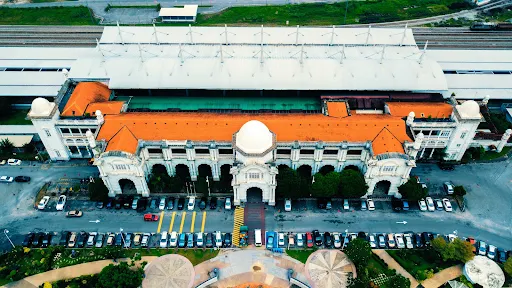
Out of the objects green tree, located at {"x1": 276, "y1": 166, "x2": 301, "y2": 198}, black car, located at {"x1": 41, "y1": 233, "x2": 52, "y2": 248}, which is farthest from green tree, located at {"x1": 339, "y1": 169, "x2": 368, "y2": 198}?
black car, located at {"x1": 41, "y1": 233, "x2": 52, "y2": 248}

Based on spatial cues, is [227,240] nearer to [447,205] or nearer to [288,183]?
[288,183]

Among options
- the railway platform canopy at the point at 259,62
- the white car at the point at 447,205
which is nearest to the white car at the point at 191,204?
the railway platform canopy at the point at 259,62

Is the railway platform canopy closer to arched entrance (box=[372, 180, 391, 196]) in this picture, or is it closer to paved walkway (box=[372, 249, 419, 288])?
arched entrance (box=[372, 180, 391, 196])

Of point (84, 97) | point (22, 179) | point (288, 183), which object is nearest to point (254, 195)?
point (288, 183)

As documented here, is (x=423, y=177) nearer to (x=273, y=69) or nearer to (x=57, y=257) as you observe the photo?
(x=273, y=69)

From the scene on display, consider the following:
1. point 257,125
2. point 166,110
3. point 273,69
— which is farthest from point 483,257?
point 166,110
